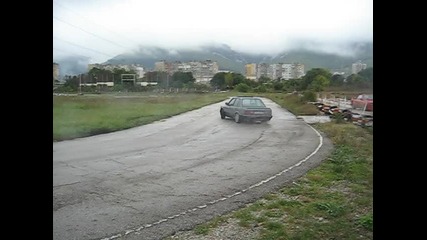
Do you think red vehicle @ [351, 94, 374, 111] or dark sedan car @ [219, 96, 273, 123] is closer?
red vehicle @ [351, 94, 374, 111]

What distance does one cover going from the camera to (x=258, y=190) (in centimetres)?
184

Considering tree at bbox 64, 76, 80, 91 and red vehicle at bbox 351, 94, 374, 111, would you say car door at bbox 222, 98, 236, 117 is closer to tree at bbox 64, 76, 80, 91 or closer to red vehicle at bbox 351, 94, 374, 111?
red vehicle at bbox 351, 94, 374, 111

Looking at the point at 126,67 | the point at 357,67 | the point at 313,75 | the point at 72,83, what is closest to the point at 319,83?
the point at 313,75

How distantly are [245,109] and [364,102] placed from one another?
54 centimetres

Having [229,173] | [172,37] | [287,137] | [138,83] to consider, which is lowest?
[229,173]

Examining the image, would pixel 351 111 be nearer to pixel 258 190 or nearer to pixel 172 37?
pixel 258 190

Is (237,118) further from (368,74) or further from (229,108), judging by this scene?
(368,74)

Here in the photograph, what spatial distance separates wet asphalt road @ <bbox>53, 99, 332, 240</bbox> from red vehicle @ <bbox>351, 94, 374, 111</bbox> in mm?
220

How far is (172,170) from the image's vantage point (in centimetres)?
191

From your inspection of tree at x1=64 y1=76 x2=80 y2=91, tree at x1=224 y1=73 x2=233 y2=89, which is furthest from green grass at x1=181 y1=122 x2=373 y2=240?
tree at x1=64 y1=76 x2=80 y2=91

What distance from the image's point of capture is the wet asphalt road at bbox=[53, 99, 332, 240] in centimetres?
180

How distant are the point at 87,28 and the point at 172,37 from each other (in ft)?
1.33

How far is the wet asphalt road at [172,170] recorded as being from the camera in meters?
1.80
